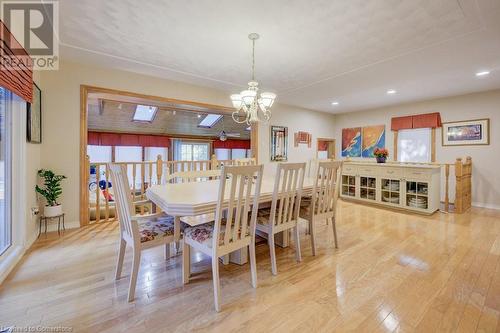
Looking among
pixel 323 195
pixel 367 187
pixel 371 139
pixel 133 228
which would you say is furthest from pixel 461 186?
pixel 133 228

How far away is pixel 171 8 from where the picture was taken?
201cm

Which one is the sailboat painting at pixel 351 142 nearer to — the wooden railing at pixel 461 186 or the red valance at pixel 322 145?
the red valance at pixel 322 145

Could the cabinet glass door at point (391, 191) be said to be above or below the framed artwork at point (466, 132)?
below

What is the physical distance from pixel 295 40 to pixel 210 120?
691cm

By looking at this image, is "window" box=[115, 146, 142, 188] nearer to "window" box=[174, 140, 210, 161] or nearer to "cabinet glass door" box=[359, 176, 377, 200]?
"window" box=[174, 140, 210, 161]

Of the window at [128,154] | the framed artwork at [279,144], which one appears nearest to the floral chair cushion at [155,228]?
the framed artwork at [279,144]

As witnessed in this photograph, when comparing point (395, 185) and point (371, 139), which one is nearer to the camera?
point (395, 185)

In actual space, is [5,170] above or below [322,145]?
below

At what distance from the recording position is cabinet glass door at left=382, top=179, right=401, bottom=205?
446 cm

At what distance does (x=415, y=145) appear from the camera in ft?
18.1

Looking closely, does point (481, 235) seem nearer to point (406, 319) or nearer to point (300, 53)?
point (406, 319)

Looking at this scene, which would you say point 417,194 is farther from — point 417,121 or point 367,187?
point 417,121

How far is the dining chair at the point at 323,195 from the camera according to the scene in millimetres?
2391

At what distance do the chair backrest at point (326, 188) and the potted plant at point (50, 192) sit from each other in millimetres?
3158
